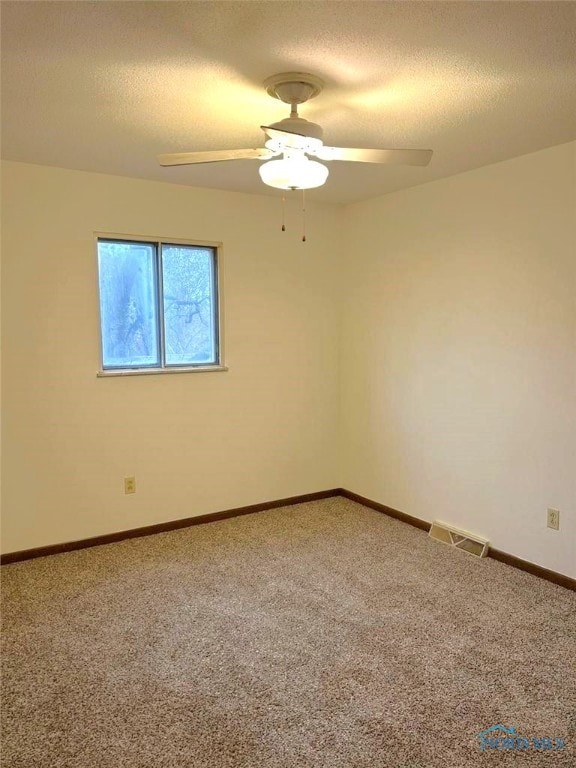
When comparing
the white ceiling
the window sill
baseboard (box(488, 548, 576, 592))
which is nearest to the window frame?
the window sill

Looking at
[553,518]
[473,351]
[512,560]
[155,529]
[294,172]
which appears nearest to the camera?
[294,172]

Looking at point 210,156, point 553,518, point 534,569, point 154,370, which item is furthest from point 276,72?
point 534,569

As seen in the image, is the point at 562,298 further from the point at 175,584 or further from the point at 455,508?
the point at 175,584

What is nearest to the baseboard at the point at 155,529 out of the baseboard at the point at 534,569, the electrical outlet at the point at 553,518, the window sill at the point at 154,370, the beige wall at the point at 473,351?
the beige wall at the point at 473,351

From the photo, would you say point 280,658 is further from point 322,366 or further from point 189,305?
point 322,366

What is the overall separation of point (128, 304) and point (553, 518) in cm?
291

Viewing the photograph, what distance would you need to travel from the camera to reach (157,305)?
3688mm

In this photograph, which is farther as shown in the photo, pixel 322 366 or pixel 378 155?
pixel 322 366

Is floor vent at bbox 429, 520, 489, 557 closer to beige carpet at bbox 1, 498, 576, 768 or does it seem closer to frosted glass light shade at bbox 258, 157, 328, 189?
beige carpet at bbox 1, 498, 576, 768

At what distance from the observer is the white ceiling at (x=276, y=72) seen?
161 centimetres

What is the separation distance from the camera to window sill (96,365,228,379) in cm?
351

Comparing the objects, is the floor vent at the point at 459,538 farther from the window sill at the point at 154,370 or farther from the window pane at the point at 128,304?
the window pane at the point at 128,304

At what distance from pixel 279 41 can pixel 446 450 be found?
268 centimetres

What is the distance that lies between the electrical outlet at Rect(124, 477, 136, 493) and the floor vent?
6.73 feet
